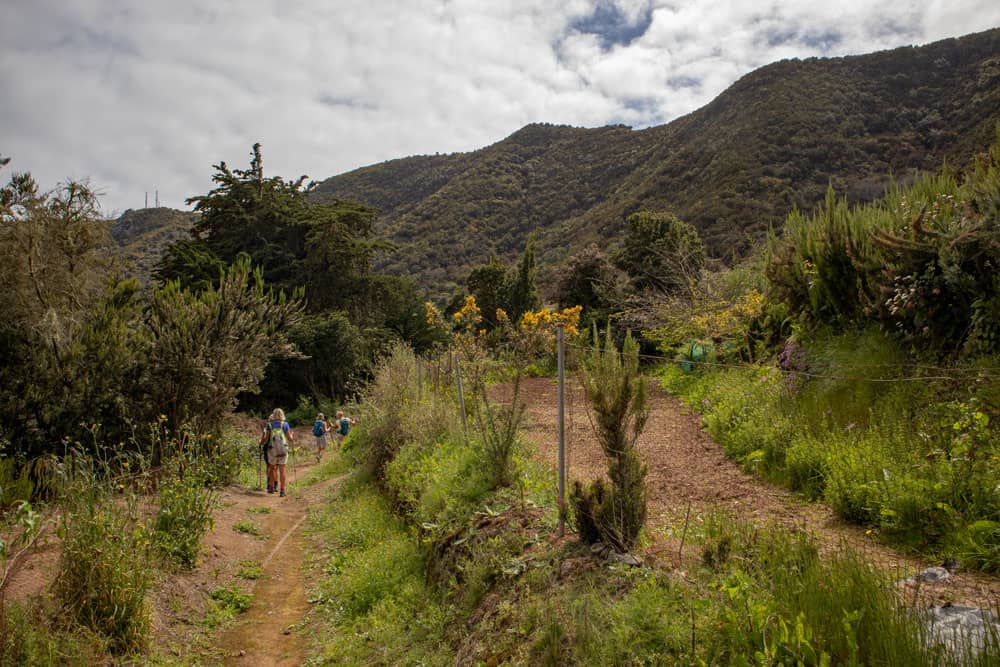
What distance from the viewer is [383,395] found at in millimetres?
11953

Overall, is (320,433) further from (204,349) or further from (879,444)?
(879,444)

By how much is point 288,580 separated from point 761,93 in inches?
1899

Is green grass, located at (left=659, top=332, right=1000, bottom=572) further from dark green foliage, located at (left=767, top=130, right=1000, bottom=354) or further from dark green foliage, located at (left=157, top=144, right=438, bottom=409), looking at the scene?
dark green foliage, located at (left=157, top=144, right=438, bottom=409)

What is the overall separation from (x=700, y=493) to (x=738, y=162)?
116 feet

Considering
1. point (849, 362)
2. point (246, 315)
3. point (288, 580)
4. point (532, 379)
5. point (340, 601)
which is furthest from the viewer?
point (532, 379)

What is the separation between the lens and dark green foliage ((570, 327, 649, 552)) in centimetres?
426

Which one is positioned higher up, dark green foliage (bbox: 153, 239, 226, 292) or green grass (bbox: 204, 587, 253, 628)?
dark green foliage (bbox: 153, 239, 226, 292)

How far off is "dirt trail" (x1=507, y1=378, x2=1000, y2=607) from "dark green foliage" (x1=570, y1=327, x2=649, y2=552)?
302mm

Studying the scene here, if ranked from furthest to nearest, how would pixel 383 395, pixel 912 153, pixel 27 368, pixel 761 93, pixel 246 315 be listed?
pixel 761 93
pixel 912 153
pixel 383 395
pixel 246 315
pixel 27 368

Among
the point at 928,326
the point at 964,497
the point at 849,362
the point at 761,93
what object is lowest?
the point at 964,497

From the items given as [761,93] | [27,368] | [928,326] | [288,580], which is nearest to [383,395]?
[288,580]

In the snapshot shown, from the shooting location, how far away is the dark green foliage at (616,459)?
4258mm

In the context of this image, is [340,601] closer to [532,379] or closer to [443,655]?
[443,655]

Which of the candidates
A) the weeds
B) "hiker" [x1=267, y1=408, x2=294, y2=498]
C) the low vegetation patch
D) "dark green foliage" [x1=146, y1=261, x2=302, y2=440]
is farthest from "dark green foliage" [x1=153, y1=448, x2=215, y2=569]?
"hiker" [x1=267, y1=408, x2=294, y2=498]
